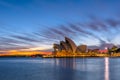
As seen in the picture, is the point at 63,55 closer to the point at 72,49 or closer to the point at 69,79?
the point at 72,49

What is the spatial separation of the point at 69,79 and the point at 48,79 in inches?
132

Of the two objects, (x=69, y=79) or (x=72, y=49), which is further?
(x=72, y=49)

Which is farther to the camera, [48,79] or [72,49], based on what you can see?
[72,49]

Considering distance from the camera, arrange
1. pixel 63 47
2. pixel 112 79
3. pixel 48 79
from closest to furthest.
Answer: pixel 112 79 → pixel 48 79 → pixel 63 47

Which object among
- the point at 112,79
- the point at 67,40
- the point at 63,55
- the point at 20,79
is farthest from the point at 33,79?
the point at 63,55

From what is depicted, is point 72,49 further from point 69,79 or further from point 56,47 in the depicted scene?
point 69,79

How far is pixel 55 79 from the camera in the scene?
3275 cm

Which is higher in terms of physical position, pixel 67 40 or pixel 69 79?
pixel 67 40

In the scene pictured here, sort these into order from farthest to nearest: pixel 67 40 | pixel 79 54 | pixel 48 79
Answer: pixel 79 54, pixel 67 40, pixel 48 79

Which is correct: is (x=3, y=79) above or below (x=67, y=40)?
below

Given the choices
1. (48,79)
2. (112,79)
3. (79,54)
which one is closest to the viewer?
(112,79)

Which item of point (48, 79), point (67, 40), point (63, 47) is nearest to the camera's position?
point (48, 79)

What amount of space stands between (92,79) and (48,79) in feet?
21.4

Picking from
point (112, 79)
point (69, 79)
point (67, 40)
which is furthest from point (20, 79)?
point (67, 40)
